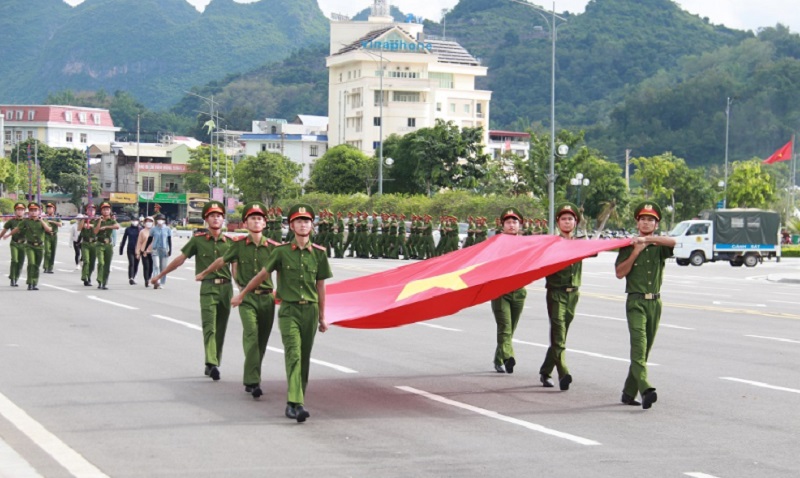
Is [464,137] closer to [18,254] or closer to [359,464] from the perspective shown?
[18,254]

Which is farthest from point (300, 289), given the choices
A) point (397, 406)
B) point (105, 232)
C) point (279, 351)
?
point (105, 232)

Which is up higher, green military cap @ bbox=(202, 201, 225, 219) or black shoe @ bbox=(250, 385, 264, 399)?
green military cap @ bbox=(202, 201, 225, 219)

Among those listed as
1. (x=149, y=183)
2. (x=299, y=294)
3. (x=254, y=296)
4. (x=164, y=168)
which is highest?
(x=164, y=168)

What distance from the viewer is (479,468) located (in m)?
9.07

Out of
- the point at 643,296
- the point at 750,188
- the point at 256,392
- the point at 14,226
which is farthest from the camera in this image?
the point at 750,188

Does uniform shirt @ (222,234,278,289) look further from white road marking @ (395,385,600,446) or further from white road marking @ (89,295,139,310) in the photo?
white road marking @ (89,295,139,310)

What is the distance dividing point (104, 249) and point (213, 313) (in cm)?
1596

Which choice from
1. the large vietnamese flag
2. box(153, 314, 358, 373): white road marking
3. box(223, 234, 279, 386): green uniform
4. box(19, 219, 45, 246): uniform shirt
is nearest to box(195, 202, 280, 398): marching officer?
box(223, 234, 279, 386): green uniform

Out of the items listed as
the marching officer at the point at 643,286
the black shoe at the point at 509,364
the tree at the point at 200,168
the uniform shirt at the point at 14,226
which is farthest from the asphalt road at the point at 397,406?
the tree at the point at 200,168

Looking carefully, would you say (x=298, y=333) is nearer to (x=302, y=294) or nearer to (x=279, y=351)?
(x=302, y=294)

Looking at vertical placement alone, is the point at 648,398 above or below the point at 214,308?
below

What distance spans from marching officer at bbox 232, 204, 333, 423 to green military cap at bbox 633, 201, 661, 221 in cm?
310

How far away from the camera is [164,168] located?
157 metres

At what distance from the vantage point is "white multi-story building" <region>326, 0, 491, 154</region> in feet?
445
